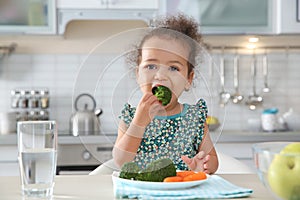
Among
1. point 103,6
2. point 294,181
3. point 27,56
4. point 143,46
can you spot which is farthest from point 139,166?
point 27,56

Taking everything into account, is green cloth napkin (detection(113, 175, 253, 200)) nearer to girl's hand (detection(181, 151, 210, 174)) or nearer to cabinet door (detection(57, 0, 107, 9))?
girl's hand (detection(181, 151, 210, 174))

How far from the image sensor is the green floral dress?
1.19m

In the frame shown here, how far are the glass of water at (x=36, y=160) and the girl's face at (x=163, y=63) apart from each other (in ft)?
0.77

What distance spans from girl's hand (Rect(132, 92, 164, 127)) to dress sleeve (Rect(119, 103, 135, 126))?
2 cm

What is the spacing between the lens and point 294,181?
885mm

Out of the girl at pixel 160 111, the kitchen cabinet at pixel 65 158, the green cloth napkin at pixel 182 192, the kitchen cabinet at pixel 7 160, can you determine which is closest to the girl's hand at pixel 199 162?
the girl at pixel 160 111

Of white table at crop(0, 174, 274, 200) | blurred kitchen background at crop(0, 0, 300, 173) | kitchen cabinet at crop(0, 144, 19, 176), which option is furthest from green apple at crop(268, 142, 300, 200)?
kitchen cabinet at crop(0, 144, 19, 176)

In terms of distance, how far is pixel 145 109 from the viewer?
1204 mm

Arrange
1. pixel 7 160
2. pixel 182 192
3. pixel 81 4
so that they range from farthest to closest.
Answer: pixel 81 4 < pixel 7 160 < pixel 182 192

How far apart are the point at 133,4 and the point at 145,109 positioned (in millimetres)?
2059

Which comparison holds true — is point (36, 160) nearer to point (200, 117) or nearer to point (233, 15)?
point (200, 117)

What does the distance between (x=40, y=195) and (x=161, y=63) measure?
353mm

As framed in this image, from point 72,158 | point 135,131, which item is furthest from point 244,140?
point 135,131

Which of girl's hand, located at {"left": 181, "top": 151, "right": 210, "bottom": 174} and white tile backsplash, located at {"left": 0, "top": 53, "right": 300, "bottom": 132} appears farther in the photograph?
white tile backsplash, located at {"left": 0, "top": 53, "right": 300, "bottom": 132}
